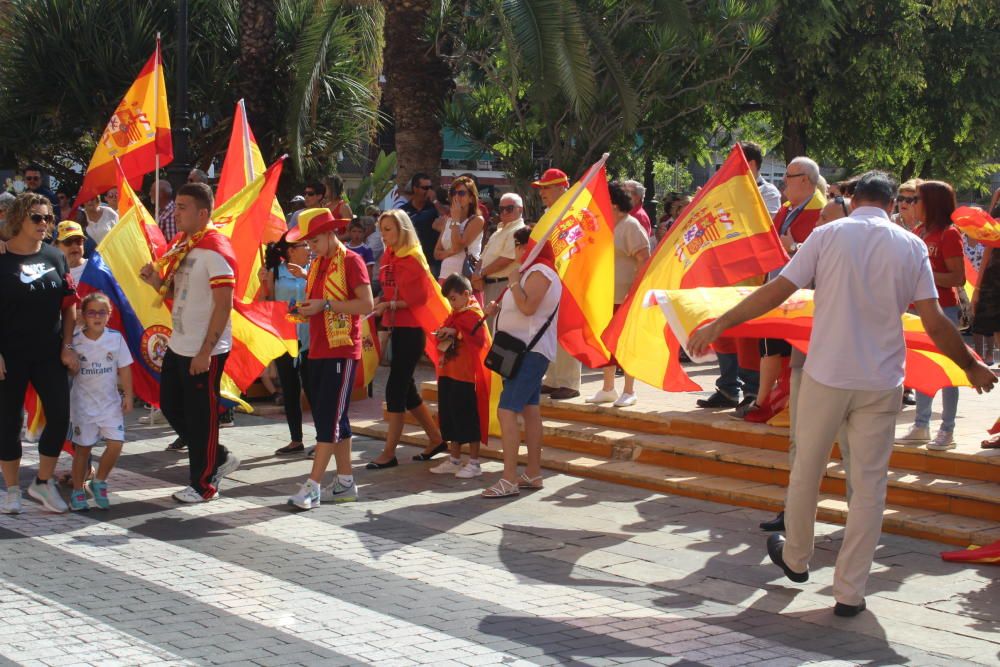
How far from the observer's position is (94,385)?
852 cm

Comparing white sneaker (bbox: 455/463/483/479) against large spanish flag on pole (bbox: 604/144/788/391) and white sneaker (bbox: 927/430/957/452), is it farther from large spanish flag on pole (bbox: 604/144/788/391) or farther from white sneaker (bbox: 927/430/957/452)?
white sneaker (bbox: 927/430/957/452)

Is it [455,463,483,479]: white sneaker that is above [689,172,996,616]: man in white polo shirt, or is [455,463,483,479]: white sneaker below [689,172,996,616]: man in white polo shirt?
below

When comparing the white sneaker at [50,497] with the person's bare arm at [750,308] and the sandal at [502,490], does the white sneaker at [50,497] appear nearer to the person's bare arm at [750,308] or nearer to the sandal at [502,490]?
the sandal at [502,490]

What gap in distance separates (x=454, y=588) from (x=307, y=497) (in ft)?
7.02

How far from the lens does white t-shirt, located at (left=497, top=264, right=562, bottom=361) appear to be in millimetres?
8805

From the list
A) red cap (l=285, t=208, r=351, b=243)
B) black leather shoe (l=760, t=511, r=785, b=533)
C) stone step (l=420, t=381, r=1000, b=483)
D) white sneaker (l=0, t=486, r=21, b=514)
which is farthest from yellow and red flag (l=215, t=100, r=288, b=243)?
black leather shoe (l=760, t=511, r=785, b=533)

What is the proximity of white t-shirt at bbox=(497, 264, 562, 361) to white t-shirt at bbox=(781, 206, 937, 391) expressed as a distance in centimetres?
299

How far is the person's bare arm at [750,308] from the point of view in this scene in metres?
6.13

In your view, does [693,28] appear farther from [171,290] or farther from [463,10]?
[171,290]

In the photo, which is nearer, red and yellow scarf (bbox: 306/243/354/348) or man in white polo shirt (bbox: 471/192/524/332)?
red and yellow scarf (bbox: 306/243/354/348)

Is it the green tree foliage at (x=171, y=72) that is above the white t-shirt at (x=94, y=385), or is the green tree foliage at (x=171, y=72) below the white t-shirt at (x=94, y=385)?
above

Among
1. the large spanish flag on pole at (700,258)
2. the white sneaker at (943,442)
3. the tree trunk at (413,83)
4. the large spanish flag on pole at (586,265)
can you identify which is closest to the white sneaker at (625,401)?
the large spanish flag on pole at (586,265)

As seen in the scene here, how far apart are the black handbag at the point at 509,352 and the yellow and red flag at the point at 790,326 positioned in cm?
159

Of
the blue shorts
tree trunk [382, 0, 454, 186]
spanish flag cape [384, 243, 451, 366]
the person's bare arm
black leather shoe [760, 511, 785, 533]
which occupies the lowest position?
black leather shoe [760, 511, 785, 533]
